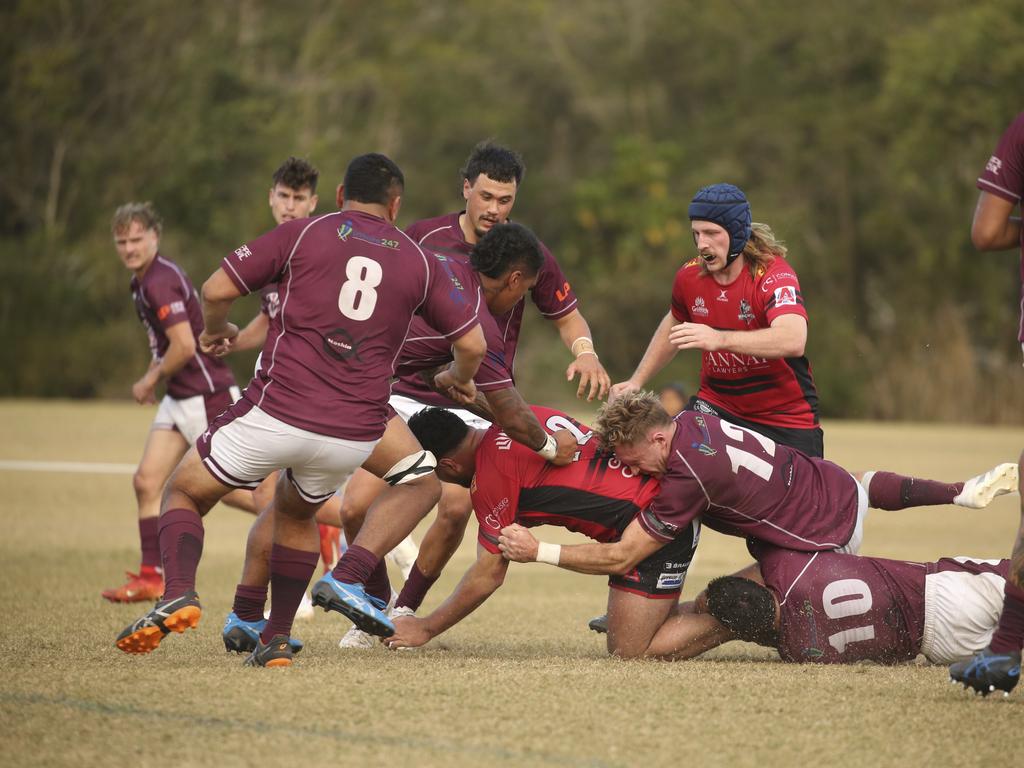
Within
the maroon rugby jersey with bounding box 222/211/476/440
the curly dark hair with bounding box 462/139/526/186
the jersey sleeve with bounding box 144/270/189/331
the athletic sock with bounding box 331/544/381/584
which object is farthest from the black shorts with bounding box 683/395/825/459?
the jersey sleeve with bounding box 144/270/189/331

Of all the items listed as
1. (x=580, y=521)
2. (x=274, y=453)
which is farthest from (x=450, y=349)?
(x=274, y=453)

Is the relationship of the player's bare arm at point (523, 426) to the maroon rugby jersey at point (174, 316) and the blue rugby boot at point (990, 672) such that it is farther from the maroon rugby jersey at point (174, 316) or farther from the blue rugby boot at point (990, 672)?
the maroon rugby jersey at point (174, 316)

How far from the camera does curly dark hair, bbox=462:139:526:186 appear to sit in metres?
7.06

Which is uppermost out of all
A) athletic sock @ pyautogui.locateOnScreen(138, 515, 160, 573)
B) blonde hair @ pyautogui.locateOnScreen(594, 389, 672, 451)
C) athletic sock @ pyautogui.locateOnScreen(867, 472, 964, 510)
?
blonde hair @ pyautogui.locateOnScreen(594, 389, 672, 451)

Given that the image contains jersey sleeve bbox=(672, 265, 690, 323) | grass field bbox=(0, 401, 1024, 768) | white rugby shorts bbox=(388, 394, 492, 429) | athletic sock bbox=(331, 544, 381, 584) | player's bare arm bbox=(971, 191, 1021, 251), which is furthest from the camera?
jersey sleeve bbox=(672, 265, 690, 323)

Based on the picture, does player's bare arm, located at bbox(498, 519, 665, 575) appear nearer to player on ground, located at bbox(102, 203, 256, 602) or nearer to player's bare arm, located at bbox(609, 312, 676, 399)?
player's bare arm, located at bbox(609, 312, 676, 399)

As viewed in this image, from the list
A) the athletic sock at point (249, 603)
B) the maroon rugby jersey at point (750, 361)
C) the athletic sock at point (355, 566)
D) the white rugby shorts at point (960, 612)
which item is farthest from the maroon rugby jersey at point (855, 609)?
the athletic sock at point (249, 603)

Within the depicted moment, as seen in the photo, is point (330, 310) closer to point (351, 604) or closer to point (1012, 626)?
point (351, 604)

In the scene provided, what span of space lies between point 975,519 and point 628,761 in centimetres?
981

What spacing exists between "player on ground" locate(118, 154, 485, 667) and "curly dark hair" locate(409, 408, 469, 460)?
0.73 meters

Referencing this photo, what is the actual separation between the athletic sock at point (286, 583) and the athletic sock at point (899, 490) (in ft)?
9.15

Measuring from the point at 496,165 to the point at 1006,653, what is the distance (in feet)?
11.6

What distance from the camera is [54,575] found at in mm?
9266

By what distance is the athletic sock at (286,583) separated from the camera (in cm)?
568
